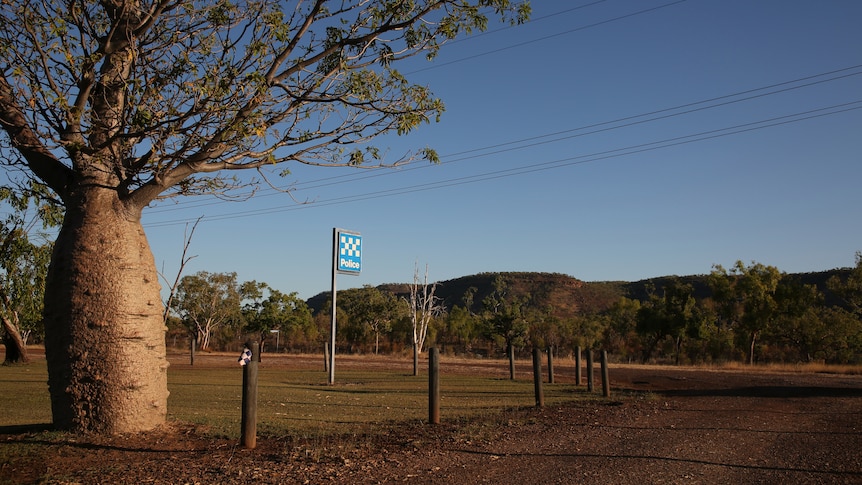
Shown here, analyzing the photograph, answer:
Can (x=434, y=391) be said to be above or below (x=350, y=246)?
below

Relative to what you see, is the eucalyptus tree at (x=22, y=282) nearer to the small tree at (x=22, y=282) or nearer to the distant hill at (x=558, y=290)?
the small tree at (x=22, y=282)

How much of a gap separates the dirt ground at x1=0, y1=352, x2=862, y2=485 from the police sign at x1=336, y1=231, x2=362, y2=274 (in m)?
11.6

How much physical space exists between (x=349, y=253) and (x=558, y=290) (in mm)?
88159

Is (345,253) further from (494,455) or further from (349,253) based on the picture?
(494,455)

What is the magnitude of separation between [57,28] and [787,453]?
8635 mm

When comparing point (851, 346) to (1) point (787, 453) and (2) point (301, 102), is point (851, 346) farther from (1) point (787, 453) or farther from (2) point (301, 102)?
(2) point (301, 102)

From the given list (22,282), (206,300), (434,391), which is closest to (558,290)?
(206,300)

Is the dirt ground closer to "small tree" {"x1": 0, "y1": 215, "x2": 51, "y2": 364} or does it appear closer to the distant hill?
"small tree" {"x1": 0, "y1": 215, "x2": 51, "y2": 364}

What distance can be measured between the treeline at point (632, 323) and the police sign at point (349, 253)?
261 inches

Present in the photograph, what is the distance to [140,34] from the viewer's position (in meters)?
7.48

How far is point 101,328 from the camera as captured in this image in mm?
6750

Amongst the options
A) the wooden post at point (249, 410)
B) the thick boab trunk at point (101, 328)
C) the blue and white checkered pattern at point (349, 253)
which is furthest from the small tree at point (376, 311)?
the wooden post at point (249, 410)

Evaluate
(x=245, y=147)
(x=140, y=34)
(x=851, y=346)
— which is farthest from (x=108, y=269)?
(x=851, y=346)

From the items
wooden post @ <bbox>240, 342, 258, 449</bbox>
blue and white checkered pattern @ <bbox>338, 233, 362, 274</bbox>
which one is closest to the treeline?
blue and white checkered pattern @ <bbox>338, 233, 362, 274</bbox>
